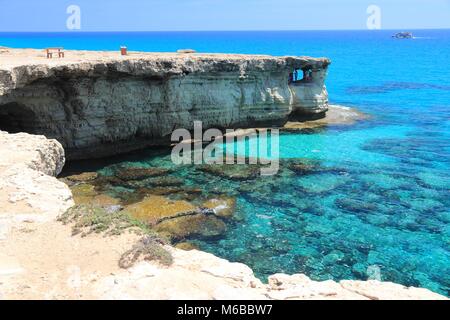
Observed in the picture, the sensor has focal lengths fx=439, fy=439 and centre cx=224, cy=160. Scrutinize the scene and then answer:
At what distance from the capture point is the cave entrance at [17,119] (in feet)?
77.7

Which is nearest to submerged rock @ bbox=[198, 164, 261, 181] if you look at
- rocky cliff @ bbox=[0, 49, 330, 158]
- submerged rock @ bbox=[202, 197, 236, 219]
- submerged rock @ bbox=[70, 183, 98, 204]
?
submerged rock @ bbox=[202, 197, 236, 219]

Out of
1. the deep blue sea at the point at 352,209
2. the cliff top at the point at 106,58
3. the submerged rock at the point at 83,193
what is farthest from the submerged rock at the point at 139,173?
the cliff top at the point at 106,58

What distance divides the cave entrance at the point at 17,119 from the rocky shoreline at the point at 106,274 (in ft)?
45.5

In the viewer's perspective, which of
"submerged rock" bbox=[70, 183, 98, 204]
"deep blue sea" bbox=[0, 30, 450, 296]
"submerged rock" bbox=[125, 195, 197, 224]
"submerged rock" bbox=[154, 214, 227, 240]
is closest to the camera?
"deep blue sea" bbox=[0, 30, 450, 296]

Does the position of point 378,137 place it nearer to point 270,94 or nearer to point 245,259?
point 270,94

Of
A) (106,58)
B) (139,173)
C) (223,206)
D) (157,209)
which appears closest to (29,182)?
(157,209)

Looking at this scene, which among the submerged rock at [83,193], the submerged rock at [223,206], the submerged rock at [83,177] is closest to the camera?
the submerged rock at [223,206]

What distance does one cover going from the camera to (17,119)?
24078mm

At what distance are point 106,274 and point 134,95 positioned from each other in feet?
64.1

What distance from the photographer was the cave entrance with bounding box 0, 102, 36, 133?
23688 mm

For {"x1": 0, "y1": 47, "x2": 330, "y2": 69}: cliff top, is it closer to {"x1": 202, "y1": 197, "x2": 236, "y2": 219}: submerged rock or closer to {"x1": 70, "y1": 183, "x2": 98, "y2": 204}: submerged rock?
{"x1": 70, "y1": 183, "x2": 98, "y2": 204}: submerged rock

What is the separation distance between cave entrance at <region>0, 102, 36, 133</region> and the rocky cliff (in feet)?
0.18

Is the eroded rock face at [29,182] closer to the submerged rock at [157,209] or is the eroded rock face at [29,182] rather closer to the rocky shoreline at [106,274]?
the rocky shoreline at [106,274]

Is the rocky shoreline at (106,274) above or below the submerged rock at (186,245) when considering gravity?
above
